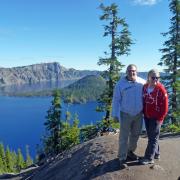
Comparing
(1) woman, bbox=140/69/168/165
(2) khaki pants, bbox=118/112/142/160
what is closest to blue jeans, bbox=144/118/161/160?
(1) woman, bbox=140/69/168/165

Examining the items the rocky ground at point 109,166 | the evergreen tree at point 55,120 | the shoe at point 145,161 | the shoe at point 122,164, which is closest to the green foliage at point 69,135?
the evergreen tree at point 55,120

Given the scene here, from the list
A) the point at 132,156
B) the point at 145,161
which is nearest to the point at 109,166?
the point at 132,156

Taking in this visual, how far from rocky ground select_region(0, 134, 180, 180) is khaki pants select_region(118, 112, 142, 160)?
458 mm

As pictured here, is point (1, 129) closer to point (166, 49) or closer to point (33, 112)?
point (33, 112)

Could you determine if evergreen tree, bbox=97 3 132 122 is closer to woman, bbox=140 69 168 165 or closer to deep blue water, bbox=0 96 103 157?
woman, bbox=140 69 168 165

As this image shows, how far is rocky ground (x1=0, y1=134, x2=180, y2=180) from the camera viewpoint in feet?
30.6

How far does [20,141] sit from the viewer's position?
Result: 131 m

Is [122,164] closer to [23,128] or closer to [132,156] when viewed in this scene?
[132,156]

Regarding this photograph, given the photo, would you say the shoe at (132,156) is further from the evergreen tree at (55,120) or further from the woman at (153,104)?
the evergreen tree at (55,120)

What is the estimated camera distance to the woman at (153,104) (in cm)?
908

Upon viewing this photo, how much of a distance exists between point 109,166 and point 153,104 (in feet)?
7.50

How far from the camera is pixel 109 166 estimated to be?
990 cm

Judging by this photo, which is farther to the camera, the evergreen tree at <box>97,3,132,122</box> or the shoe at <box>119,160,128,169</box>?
the evergreen tree at <box>97,3,132,122</box>

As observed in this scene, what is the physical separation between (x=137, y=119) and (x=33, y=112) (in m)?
193
